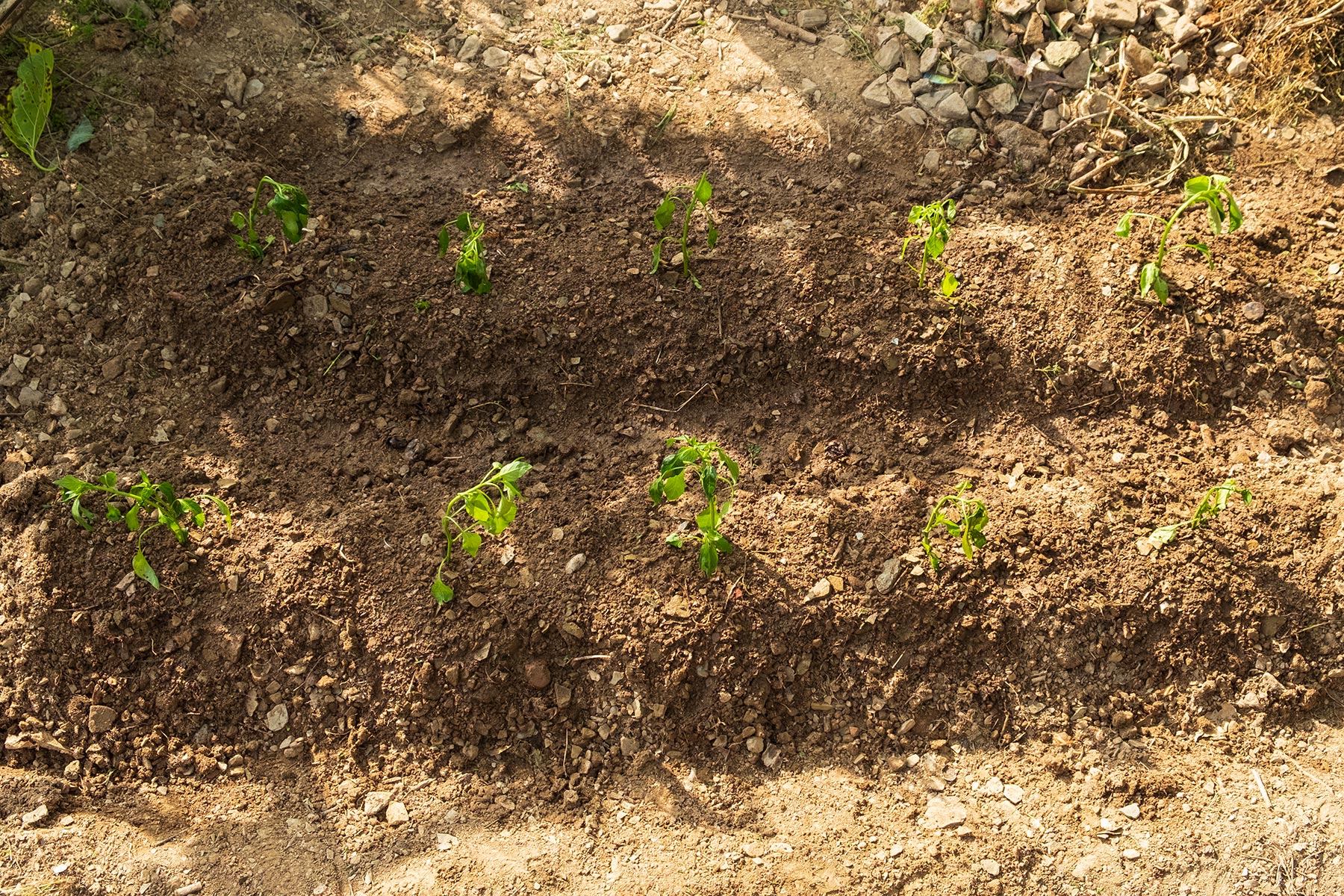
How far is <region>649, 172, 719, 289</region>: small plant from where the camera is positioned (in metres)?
2.83

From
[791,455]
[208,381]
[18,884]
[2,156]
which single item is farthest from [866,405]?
[2,156]

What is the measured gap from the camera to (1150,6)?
330cm

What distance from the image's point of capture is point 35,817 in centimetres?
244

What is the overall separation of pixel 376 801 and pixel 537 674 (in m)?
0.53

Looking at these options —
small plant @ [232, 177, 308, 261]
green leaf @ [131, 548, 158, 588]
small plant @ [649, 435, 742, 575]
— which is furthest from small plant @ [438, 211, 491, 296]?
green leaf @ [131, 548, 158, 588]

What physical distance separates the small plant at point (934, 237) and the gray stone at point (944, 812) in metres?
1.49

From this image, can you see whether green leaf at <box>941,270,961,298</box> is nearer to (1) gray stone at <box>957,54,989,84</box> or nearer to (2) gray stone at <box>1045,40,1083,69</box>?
(1) gray stone at <box>957,54,989,84</box>

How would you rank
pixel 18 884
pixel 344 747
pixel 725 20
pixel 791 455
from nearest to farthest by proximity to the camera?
pixel 18 884 → pixel 344 747 → pixel 791 455 → pixel 725 20

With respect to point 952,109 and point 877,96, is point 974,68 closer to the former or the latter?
point 952,109

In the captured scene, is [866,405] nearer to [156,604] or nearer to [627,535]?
[627,535]

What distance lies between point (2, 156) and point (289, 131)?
3.18 feet

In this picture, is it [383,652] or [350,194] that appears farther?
[350,194]

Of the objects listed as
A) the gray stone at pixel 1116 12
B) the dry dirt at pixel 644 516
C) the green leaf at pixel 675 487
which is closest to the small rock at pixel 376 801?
the dry dirt at pixel 644 516

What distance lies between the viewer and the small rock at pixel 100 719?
2.55m
